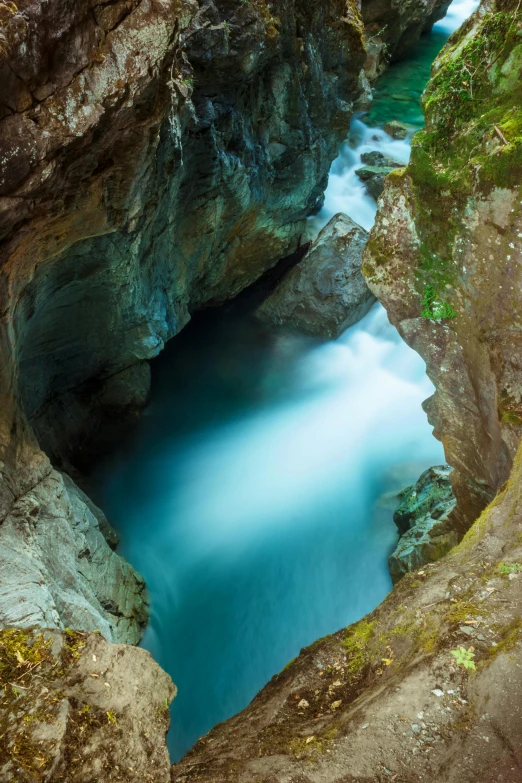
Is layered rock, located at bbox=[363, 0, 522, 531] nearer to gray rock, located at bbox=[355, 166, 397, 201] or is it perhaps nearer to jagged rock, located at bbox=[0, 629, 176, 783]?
jagged rock, located at bbox=[0, 629, 176, 783]

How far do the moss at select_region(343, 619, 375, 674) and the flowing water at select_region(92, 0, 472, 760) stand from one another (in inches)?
186

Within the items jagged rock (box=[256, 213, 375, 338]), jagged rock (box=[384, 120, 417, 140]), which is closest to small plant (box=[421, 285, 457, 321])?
jagged rock (box=[256, 213, 375, 338])

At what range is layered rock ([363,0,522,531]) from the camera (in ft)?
15.1

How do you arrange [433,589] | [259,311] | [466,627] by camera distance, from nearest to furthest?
[466,627]
[433,589]
[259,311]

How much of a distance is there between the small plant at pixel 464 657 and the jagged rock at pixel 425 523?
4.20m

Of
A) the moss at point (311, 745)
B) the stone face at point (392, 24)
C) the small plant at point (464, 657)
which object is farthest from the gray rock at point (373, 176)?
the moss at point (311, 745)

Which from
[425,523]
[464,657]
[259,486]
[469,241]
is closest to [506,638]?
[464,657]

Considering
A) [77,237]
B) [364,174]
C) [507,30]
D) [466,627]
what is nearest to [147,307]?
[77,237]

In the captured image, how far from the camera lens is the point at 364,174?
14125 millimetres

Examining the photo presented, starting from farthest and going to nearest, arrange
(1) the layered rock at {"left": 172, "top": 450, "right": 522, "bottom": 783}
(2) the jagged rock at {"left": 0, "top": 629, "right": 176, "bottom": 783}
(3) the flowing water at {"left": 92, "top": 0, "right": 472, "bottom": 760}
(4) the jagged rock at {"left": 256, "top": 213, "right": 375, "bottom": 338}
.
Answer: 1. (4) the jagged rock at {"left": 256, "top": 213, "right": 375, "bottom": 338}
2. (3) the flowing water at {"left": 92, "top": 0, "right": 472, "bottom": 760}
3. (1) the layered rock at {"left": 172, "top": 450, "right": 522, "bottom": 783}
4. (2) the jagged rock at {"left": 0, "top": 629, "right": 176, "bottom": 783}

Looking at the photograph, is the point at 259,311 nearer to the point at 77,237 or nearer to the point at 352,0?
the point at 352,0

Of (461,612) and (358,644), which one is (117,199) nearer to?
(358,644)

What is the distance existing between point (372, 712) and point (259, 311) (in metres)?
11.9

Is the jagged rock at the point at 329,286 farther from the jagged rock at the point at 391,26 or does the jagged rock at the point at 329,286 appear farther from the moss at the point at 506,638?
the moss at the point at 506,638
